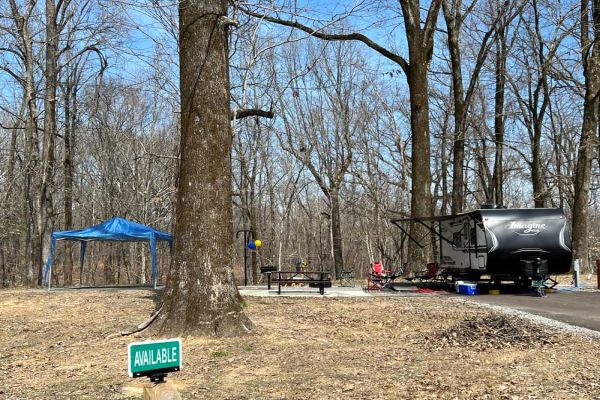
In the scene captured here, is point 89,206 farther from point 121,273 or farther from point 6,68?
point 6,68

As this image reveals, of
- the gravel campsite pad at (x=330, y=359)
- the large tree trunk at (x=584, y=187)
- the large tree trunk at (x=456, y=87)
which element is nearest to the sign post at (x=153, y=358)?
the gravel campsite pad at (x=330, y=359)

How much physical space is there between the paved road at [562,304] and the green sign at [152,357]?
23.8 ft

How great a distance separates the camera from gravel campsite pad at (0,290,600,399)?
511 centimetres

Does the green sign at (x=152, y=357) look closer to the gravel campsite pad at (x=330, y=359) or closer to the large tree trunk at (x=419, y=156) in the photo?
the gravel campsite pad at (x=330, y=359)

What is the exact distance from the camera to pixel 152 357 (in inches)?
118

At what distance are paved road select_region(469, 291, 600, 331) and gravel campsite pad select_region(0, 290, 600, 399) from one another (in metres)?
1.16

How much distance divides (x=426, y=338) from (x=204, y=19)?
560 centimetres

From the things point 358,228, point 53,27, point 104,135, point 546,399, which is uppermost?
point 53,27

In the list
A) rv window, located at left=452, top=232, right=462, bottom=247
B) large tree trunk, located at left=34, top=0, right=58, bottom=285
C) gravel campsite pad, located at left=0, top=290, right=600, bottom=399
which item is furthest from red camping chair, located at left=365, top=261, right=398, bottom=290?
large tree trunk, located at left=34, top=0, right=58, bottom=285

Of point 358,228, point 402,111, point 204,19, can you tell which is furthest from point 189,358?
point 358,228

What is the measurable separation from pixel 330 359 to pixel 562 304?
7327 mm

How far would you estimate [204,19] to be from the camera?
8148 mm

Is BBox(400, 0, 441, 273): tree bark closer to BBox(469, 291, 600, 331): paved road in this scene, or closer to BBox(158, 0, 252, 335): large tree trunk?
BBox(469, 291, 600, 331): paved road

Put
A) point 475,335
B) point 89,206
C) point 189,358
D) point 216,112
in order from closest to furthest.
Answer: point 189,358, point 475,335, point 216,112, point 89,206
